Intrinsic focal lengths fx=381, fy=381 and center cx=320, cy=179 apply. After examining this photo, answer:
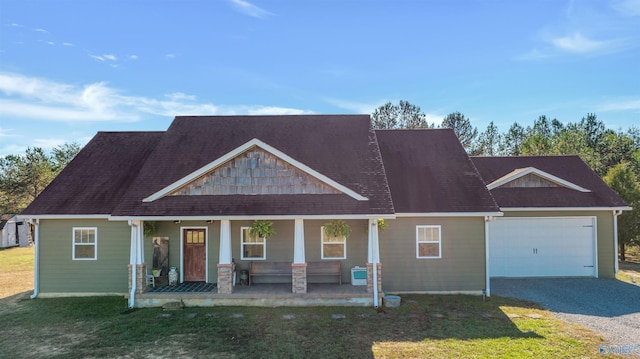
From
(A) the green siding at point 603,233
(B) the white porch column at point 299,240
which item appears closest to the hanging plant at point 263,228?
(B) the white porch column at point 299,240

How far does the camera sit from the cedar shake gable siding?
45.4ft

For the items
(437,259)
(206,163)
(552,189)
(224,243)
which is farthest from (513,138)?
(224,243)

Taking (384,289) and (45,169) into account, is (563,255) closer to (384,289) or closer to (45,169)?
(384,289)

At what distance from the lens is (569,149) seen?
37406mm

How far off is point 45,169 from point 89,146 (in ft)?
104

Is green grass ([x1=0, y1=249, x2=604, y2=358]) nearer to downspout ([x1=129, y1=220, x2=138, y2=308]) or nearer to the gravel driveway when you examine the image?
downspout ([x1=129, y1=220, x2=138, y2=308])

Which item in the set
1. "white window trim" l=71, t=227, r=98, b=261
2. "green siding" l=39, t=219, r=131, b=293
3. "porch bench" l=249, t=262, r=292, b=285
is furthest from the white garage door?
"white window trim" l=71, t=227, r=98, b=261

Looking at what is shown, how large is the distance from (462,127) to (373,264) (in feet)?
117

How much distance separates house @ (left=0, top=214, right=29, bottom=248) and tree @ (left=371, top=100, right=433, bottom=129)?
33.7 m

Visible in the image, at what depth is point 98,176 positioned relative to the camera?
15328mm

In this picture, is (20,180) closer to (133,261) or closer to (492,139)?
(133,261)

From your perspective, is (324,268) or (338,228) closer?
(338,228)

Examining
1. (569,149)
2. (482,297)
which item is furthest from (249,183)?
(569,149)

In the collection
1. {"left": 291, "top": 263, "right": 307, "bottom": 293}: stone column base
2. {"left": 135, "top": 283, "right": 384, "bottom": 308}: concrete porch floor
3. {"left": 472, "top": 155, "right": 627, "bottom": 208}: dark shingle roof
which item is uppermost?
{"left": 472, "top": 155, "right": 627, "bottom": 208}: dark shingle roof
